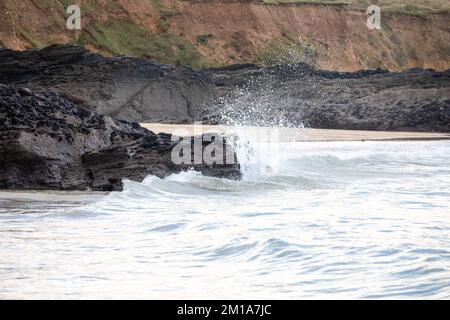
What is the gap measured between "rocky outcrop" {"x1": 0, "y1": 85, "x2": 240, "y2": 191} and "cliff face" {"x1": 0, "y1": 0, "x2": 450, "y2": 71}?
3045cm

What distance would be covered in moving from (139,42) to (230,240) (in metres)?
44.5

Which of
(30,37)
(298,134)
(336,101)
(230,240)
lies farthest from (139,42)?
(230,240)

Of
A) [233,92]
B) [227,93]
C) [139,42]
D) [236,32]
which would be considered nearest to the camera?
[227,93]

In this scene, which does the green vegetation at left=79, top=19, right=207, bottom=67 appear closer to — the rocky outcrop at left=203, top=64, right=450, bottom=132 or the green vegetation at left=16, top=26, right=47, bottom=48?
the green vegetation at left=16, top=26, right=47, bottom=48

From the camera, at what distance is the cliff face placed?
164 ft

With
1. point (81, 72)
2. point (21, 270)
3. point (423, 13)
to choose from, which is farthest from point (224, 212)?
point (423, 13)

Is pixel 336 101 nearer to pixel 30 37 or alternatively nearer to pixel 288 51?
pixel 30 37

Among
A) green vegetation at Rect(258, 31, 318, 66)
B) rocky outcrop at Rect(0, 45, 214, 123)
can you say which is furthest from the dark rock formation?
green vegetation at Rect(258, 31, 318, 66)

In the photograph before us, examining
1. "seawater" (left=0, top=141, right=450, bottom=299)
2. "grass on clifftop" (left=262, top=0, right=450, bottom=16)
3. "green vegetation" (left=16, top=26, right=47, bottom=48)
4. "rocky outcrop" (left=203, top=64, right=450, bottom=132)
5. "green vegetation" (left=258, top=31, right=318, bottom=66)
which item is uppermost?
"grass on clifftop" (left=262, top=0, right=450, bottom=16)

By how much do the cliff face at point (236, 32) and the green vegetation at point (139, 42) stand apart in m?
0.06

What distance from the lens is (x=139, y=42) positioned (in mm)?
53719

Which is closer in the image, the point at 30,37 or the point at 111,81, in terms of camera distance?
the point at 111,81

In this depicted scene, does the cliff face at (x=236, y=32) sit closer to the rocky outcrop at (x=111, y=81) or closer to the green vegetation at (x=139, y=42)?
the green vegetation at (x=139, y=42)
